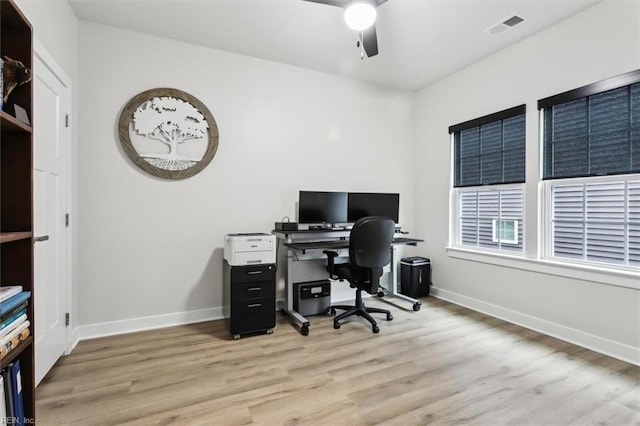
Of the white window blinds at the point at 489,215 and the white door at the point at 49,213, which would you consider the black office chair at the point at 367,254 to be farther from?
the white door at the point at 49,213

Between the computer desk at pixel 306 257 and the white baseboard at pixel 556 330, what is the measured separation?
602 millimetres

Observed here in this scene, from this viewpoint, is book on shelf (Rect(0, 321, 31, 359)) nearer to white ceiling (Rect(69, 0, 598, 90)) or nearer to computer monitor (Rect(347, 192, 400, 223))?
white ceiling (Rect(69, 0, 598, 90))

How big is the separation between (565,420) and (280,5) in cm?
340

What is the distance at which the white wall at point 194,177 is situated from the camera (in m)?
2.78

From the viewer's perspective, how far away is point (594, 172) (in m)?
2.58

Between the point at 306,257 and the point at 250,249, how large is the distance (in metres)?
0.81

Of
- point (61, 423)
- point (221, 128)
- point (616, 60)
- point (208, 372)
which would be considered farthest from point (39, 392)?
point (616, 60)

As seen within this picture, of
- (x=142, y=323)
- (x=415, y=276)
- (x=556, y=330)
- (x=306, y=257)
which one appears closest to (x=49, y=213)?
(x=142, y=323)

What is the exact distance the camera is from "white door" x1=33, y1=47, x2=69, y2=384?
1.97 metres

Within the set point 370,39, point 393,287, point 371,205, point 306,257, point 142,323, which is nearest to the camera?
point 370,39

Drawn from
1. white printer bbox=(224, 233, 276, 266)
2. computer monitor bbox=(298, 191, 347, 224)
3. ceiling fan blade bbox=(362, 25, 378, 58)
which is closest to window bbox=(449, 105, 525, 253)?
computer monitor bbox=(298, 191, 347, 224)

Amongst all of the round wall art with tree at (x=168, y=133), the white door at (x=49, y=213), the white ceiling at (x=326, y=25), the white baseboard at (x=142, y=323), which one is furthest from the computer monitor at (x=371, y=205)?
the white door at (x=49, y=213)

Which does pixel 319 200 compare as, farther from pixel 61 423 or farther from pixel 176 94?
pixel 61 423

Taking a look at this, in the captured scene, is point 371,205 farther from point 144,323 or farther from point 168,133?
point 144,323
